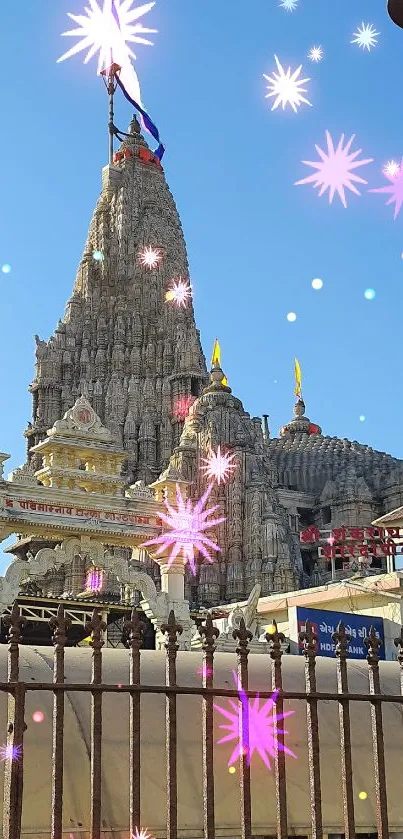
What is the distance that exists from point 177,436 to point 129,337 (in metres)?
7.17

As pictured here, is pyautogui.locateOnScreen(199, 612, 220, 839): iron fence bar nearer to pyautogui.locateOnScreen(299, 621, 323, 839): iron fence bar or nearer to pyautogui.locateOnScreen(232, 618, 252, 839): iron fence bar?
pyautogui.locateOnScreen(232, 618, 252, 839): iron fence bar

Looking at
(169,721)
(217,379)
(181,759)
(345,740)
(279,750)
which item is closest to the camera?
(169,721)

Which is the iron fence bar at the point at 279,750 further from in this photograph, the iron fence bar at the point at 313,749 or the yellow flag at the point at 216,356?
the yellow flag at the point at 216,356

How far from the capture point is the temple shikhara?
47.7 metres

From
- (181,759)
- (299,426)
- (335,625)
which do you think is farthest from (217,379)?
(181,759)

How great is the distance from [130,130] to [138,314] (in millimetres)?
15795

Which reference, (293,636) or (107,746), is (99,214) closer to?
(293,636)

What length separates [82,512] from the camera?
24.0 m

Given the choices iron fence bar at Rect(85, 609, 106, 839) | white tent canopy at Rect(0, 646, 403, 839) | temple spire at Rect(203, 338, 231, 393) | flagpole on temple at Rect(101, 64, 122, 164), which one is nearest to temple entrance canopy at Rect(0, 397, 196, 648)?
white tent canopy at Rect(0, 646, 403, 839)

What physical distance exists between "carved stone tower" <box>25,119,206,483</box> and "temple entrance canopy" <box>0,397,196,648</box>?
29.4 meters

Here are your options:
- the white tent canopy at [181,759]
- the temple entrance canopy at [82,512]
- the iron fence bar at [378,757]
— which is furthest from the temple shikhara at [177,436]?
the iron fence bar at [378,757]

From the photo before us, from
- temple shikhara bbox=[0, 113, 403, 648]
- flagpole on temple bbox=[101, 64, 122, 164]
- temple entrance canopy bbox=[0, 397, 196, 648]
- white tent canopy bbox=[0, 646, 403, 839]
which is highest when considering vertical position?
flagpole on temple bbox=[101, 64, 122, 164]

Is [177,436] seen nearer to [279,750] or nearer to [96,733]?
[279,750]

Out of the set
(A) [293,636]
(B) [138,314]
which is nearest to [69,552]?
(A) [293,636]
